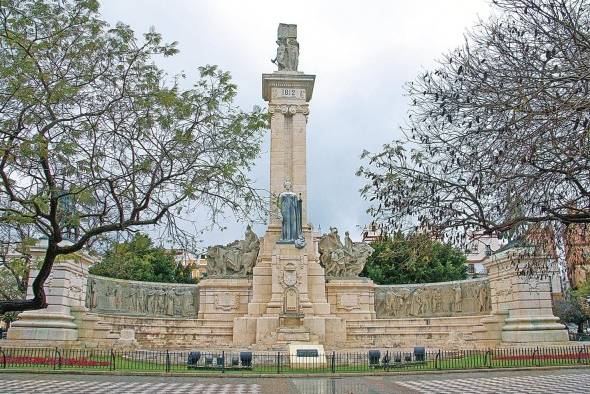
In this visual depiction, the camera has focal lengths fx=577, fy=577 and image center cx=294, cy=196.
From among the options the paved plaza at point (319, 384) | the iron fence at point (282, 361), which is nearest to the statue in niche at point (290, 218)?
the iron fence at point (282, 361)

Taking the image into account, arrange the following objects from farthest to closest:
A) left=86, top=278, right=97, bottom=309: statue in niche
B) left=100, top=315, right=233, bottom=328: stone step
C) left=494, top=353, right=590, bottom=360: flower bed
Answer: left=100, top=315, right=233, bottom=328: stone step → left=86, top=278, right=97, bottom=309: statue in niche → left=494, top=353, right=590, bottom=360: flower bed

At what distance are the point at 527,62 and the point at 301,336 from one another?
63.2 ft

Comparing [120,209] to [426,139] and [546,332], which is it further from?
[546,332]

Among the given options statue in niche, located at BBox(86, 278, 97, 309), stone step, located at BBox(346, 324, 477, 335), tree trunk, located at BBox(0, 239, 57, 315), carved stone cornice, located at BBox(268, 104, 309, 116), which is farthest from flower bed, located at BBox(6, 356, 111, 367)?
carved stone cornice, located at BBox(268, 104, 309, 116)

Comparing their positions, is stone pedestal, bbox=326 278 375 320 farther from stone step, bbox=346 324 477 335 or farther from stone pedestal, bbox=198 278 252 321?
stone pedestal, bbox=198 278 252 321

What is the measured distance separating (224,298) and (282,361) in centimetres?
1006

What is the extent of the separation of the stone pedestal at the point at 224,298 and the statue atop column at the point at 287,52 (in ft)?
41.4

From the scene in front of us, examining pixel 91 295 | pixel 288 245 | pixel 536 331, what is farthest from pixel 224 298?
pixel 536 331

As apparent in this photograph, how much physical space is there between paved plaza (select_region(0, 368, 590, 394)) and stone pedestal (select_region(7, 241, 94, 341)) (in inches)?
243

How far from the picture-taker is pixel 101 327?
23875 millimetres

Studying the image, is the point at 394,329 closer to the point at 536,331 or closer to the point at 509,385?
the point at 536,331

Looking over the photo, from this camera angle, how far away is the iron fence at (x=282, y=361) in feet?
56.5

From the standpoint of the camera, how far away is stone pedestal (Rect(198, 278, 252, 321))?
29.6m

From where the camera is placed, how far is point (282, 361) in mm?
20328
